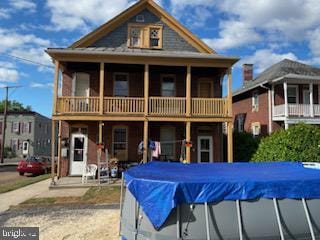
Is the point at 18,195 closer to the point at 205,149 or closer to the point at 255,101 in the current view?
the point at 205,149

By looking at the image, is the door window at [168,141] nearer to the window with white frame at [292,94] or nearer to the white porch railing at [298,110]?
the white porch railing at [298,110]

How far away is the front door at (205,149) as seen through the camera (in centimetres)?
2070

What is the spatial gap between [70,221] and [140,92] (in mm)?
11871

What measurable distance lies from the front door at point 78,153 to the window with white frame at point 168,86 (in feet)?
17.9

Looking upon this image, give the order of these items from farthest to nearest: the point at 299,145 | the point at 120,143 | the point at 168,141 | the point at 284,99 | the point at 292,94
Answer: the point at 292,94 → the point at 284,99 → the point at 168,141 → the point at 120,143 → the point at 299,145

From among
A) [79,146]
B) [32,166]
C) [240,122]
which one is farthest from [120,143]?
[240,122]

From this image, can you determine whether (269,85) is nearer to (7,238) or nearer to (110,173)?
(110,173)

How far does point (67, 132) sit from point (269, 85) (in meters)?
14.5

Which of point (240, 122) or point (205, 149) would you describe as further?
point (240, 122)

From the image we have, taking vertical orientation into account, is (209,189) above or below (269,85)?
below

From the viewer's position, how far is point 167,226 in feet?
16.1

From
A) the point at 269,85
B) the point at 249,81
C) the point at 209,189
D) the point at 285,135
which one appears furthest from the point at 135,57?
the point at 249,81

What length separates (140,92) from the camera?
810 inches

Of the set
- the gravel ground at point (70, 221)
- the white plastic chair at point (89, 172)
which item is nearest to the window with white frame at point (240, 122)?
the white plastic chair at point (89, 172)
